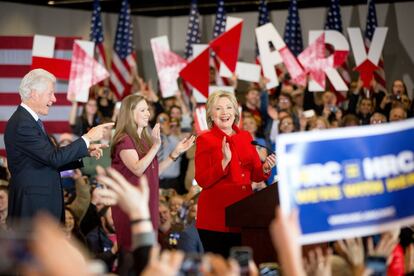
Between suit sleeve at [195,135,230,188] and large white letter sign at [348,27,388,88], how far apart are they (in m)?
6.55

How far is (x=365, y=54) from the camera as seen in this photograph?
1188 cm

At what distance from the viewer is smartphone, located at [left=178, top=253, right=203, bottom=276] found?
249 cm

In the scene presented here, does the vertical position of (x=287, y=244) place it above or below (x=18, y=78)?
below

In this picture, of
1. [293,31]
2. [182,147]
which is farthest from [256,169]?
[293,31]

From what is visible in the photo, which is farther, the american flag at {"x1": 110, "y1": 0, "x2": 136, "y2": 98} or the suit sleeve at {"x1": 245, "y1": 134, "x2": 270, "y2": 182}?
the american flag at {"x1": 110, "y1": 0, "x2": 136, "y2": 98}

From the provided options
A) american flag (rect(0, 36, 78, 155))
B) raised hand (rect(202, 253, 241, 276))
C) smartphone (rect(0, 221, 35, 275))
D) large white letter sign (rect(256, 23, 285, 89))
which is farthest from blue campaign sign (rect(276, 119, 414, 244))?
large white letter sign (rect(256, 23, 285, 89))

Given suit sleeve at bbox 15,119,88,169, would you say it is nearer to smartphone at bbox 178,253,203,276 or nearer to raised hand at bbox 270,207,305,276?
smartphone at bbox 178,253,203,276

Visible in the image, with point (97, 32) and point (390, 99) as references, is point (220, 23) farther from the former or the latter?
point (390, 99)

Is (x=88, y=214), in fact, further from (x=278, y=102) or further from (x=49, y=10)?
(x=49, y=10)

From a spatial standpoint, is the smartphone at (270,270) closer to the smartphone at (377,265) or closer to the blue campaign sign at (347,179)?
the blue campaign sign at (347,179)

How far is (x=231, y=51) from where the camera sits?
34.4 ft

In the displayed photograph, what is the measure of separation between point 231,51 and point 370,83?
2059mm

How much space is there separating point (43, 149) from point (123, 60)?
8.82 m

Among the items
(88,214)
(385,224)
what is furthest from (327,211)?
(88,214)
